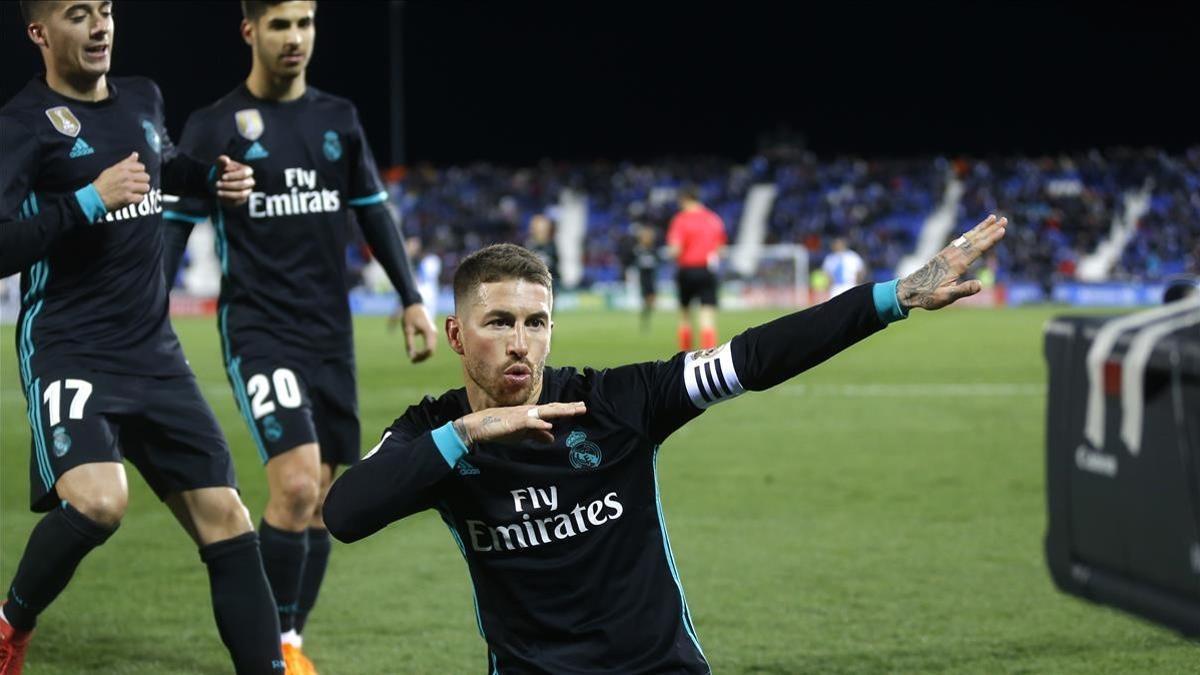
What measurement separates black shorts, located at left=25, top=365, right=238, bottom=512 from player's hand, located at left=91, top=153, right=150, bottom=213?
56cm

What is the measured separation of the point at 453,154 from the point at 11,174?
53.2 meters

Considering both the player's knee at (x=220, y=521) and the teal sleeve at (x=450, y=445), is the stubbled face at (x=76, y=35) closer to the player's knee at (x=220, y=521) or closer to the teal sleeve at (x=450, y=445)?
the player's knee at (x=220, y=521)

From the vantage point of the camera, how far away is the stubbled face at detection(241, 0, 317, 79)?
4.86m

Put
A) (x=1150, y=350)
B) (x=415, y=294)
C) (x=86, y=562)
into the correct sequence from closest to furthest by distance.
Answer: (x=1150, y=350)
(x=415, y=294)
(x=86, y=562)

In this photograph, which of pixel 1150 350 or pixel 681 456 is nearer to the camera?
pixel 1150 350

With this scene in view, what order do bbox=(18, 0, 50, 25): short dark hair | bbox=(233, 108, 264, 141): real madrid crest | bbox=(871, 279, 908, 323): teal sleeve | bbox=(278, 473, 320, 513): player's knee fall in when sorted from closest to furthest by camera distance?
bbox=(871, 279, 908, 323): teal sleeve < bbox=(18, 0, 50, 25): short dark hair < bbox=(278, 473, 320, 513): player's knee < bbox=(233, 108, 264, 141): real madrid crest

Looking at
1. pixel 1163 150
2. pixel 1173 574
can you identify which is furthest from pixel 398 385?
pixel 1163 150

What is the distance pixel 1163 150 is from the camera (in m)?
49.1

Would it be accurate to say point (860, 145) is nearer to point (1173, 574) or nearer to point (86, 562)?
point (86, 562)

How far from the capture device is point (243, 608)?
13.4ft

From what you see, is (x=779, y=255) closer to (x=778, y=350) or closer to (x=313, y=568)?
(x=313, y=568)

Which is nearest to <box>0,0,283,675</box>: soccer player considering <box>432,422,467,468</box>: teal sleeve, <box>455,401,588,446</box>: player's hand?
<box>432,422,467,468</box>: teal sleeve

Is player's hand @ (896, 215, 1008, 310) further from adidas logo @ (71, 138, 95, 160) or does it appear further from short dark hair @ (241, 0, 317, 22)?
short dark hair @ (241, 0, 317, 22)

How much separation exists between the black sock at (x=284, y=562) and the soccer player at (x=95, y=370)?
0.52 metres
